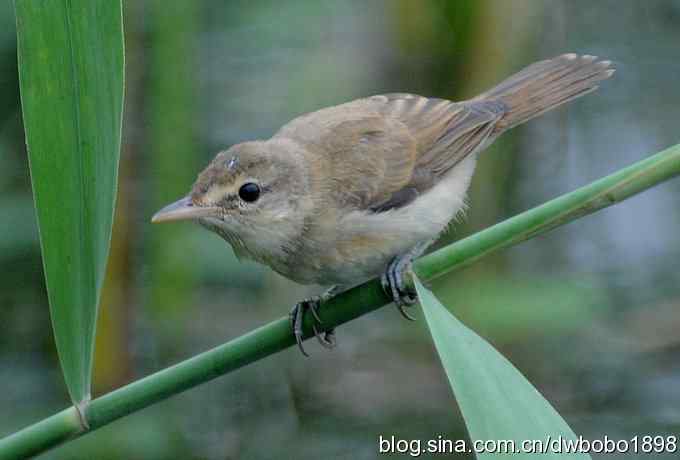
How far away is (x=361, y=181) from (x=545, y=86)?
76 centimetres

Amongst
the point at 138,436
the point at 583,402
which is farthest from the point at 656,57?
the point at 138,436

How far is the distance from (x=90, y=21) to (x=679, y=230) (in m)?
3.13

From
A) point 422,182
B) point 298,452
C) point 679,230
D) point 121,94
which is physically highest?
point 121,94

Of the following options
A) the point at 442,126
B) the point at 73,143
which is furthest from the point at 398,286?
the point at 73,143

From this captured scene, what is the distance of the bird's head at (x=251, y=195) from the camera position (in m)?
2.44

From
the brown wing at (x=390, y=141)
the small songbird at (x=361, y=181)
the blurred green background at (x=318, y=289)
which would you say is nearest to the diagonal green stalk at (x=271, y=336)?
the small songbird at (x=361, y=181)

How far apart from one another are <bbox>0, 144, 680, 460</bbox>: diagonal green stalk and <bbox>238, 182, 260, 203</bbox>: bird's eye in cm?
80

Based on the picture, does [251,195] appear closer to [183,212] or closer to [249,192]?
[249,192]

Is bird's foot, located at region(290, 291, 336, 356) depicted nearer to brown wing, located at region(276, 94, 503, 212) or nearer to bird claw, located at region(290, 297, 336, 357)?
bird claw, located at region(290, 297, 336, 357)

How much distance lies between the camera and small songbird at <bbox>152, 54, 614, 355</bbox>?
2.53m

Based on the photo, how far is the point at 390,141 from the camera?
3.02 m

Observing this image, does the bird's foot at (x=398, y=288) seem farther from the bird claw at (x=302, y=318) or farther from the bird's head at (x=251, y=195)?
the bird's head at (x=251, y=195)

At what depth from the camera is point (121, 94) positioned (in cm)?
166

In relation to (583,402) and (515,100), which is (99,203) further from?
(583,402)
